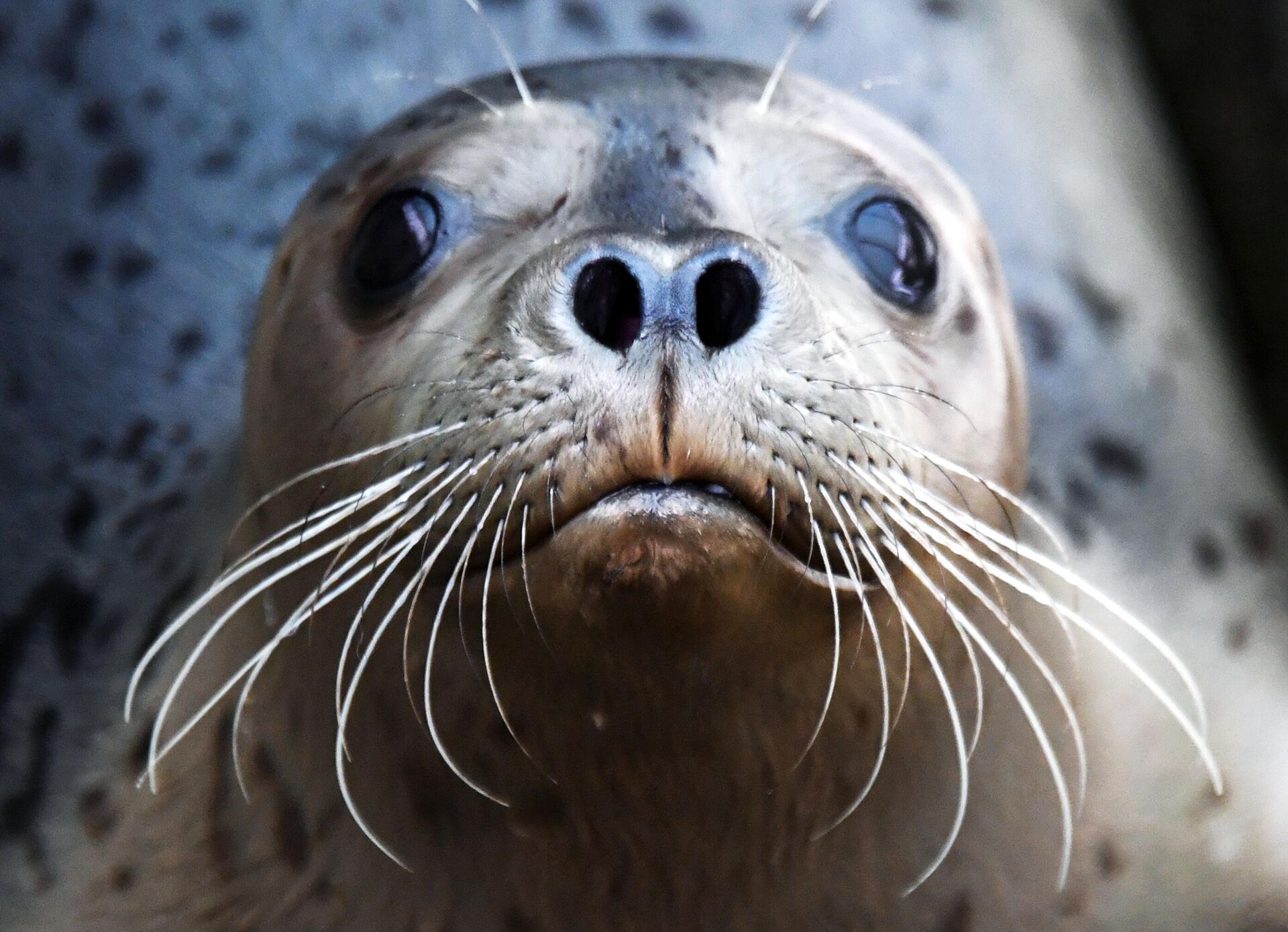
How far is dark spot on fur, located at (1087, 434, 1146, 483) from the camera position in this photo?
2.50 m

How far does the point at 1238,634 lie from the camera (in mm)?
2529

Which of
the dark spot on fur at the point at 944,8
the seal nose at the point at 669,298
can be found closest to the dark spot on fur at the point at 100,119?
the dark spot on fur at the point at 944,8

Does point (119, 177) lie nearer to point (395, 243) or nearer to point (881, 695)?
point (395, 243)

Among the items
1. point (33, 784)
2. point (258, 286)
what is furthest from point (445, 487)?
point (258, 286)

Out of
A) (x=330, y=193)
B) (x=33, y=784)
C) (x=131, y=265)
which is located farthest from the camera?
(x=131, y=265)

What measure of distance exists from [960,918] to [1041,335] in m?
0.95

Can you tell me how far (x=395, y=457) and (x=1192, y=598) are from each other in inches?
52.3

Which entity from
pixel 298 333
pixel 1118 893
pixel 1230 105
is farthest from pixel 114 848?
pixel 1230 105

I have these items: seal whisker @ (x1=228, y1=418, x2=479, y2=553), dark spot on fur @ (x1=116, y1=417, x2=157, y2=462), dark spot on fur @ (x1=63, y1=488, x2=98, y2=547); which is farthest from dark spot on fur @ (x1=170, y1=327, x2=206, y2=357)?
seal whisker @ (x1=228, y1=418, x2=479, y2=553)

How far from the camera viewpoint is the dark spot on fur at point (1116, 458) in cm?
250

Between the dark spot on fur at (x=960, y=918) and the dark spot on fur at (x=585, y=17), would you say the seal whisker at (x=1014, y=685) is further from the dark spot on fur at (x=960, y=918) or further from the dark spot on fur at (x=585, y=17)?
the dark spot on fur at (x=585, y=17)

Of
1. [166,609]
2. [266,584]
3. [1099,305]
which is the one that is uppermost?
[1099,305]

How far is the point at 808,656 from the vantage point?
156 centimetres

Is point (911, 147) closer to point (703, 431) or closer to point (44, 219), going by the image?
point (703, 431)
